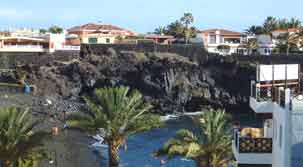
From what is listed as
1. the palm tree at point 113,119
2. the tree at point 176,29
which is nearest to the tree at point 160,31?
the tree at point 176,29

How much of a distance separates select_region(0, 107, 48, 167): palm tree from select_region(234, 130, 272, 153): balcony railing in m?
9.18

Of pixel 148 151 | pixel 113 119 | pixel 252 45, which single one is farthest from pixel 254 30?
pixel 113 119

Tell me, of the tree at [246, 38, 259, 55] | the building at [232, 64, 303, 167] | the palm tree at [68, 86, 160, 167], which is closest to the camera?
the building at [232, 64, 303, 167]

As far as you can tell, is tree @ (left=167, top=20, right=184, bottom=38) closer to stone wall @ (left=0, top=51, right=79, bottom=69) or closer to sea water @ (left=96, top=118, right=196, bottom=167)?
stone wall @ (left=0, top=51, right=79, bottom=69)

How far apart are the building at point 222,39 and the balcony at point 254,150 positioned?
10489cm

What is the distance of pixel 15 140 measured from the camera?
25.2 m

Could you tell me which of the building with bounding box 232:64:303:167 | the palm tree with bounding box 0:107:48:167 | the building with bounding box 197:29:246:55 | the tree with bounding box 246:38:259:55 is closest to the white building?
the tree with bounding box 246:38:259:55

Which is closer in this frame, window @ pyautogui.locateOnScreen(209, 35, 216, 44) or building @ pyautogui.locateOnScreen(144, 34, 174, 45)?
building @ pyautogui.locateOnScreen(144, 34, 174, 45)

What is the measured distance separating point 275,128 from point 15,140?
1108cm

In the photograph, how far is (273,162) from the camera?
19.5 metres

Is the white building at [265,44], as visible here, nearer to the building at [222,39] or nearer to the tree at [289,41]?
the tree at [289,41]

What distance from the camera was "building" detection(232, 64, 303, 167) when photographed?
651 inches

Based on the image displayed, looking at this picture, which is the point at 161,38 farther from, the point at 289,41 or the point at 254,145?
the point at 254,145

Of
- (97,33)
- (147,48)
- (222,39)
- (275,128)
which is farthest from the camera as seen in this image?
(222,39)
